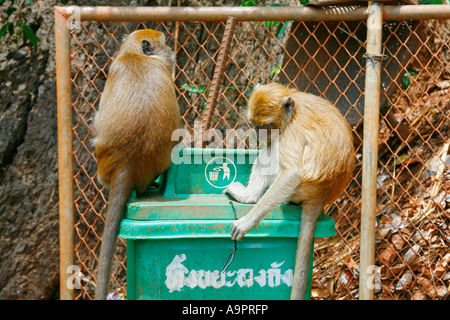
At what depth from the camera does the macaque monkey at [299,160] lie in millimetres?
2398

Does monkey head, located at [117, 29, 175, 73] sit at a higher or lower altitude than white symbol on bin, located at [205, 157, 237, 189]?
higher

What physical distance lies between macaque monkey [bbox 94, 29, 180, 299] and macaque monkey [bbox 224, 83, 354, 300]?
511 mm

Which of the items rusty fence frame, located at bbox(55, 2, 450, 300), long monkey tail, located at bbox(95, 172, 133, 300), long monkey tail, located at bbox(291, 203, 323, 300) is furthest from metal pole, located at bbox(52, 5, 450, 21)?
long monkey tail, located at bbox(291, 203, 323, 300)

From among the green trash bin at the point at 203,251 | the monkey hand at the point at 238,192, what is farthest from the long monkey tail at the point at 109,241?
the monkey hand at the point at 238,192

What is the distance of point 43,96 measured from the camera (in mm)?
4508

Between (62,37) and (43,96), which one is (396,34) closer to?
(62,37)

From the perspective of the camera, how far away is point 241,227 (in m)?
2.27

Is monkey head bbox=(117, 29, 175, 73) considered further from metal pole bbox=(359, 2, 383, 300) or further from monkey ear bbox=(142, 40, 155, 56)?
metal pole bbox=(359, 2, 383, 300)

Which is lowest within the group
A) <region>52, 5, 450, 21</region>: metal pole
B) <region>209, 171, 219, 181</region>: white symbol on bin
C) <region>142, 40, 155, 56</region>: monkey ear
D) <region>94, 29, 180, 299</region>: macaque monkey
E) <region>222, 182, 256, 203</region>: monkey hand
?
<region>222, 182, 256, 203</region>: monkey hand

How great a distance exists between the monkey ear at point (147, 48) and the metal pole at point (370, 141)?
1401 millimetres

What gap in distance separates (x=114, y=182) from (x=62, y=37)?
3.14 ft

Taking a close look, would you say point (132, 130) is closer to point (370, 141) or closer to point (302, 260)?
point (302, 260)

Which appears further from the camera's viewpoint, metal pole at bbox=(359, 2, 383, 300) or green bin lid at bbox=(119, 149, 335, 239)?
metal pole at bbox=(359, 2, 383, 300)

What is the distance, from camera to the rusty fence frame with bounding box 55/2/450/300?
9.25 ft
